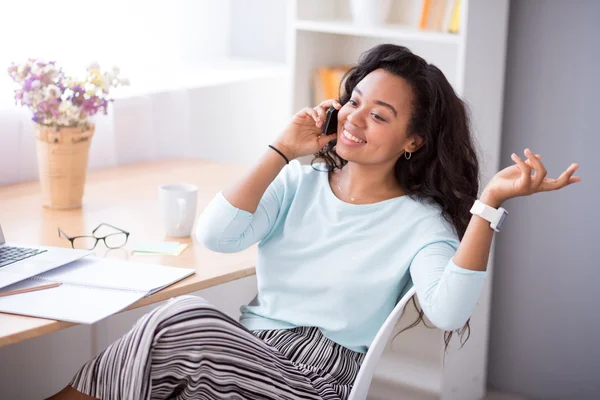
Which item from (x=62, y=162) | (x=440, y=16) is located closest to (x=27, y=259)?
(x=62, y=162)

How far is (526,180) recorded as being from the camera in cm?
149

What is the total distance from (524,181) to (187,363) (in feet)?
2.22

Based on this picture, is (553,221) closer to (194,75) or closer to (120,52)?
(194,75)

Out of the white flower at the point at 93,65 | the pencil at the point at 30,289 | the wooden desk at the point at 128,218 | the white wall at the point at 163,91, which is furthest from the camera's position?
the white wall at the point at 163,91

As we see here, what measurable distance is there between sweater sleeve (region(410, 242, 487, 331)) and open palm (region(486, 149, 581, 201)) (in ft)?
0.52

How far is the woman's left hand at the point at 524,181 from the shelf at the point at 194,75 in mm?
1568

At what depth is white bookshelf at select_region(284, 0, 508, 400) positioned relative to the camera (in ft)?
7.45

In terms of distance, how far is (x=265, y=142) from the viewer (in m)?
3.26

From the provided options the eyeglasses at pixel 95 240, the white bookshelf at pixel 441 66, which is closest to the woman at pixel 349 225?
the eyeglasses at pixel 95 240

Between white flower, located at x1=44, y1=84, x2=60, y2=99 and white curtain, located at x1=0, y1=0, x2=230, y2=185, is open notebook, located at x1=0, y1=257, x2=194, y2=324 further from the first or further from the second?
white curtain, located at x1=0, y1=0, x2=230, y2=185

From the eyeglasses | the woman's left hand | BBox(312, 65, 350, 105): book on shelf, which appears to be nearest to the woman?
the woman's left hand

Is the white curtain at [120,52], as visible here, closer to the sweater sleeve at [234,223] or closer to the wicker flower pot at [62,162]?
the wicker flower pot at [62,162]

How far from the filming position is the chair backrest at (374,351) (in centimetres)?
157

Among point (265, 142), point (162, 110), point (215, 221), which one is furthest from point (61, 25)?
point (215, 221)
